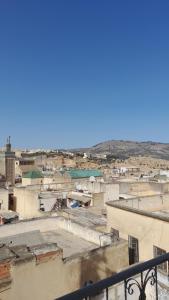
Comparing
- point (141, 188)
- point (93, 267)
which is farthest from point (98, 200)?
point (93, 267)

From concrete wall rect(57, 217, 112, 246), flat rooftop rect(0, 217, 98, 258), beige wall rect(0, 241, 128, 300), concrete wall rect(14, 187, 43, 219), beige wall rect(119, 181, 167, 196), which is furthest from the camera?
beige wall rect(119, 181, 167, 196)

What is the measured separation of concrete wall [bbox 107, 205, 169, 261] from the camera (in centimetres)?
1473

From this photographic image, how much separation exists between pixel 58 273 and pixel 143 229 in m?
6.65

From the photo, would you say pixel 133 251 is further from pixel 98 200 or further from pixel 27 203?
pixel 27 203

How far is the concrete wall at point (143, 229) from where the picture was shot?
14.7 m

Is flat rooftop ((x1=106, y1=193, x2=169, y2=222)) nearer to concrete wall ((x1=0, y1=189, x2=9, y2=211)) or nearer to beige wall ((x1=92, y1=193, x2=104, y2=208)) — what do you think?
Answer: beige wall ((x1=92, y1=193, x2=104, y2=208))

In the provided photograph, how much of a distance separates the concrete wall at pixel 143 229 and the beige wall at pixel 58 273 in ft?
10.0

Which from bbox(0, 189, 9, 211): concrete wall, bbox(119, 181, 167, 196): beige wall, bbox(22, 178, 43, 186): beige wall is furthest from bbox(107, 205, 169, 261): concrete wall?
bbox(22, 178, 43, 186): beige wall

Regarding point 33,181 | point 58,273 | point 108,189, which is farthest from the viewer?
point 33,181

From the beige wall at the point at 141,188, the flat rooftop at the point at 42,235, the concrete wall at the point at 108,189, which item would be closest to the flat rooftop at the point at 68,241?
the flat rooftop at the point at 42,235

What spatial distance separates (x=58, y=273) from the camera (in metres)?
10.2

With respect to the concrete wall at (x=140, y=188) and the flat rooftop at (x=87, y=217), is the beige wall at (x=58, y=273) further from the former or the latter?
the concrete wall at (x=140, y=188)

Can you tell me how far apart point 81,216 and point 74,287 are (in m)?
11.8

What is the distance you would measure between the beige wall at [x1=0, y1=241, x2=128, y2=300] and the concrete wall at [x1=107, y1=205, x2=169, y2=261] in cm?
306
